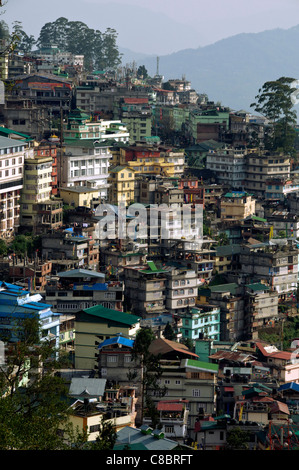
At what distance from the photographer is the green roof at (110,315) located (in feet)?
90.0

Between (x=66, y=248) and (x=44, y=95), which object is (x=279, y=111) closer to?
(x=44, y=95)

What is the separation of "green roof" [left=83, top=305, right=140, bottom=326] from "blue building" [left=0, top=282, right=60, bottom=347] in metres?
1.06

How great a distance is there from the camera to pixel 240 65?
135500 mm

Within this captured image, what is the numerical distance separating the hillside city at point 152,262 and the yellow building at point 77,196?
5 centimetres

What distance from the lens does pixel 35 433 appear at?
14.3 meters

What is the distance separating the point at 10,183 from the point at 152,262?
6.11 m

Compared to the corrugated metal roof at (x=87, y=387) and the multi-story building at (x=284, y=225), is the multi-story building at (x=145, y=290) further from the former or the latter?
the multi-story building at (x=284, y=225)

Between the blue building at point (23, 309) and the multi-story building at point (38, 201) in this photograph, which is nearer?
the blue building at point (23, 309)

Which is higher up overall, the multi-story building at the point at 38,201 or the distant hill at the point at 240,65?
the distant hill at the point at 240,65

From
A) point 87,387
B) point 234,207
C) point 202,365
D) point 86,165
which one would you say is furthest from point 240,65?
point 87,387

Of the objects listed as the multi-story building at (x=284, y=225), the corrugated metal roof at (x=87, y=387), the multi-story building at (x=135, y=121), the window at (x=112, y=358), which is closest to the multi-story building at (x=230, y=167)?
the multi-story building at (x=284, y=225)

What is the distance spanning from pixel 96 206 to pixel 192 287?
5.91 m
